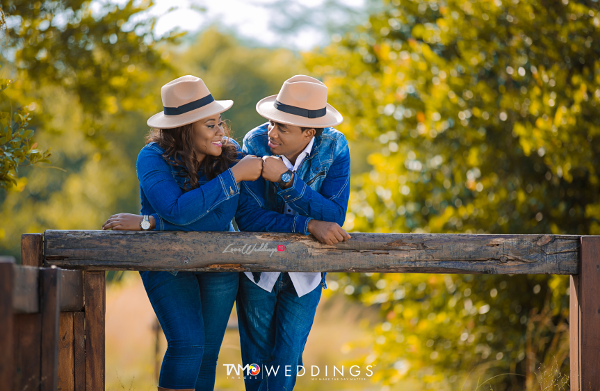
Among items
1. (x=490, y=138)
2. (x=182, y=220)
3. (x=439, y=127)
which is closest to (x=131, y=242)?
(x=182, y=220)

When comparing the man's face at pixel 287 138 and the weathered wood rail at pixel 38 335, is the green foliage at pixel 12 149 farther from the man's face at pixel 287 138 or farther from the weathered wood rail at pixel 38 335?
the man's face at pixel 287 138

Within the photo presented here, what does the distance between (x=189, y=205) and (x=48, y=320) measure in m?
0.73

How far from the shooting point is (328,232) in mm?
2535

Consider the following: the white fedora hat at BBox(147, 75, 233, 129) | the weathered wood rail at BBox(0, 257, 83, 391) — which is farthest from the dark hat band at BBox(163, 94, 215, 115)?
the weathered wood rail at BBox(0, 257, 83, 391)

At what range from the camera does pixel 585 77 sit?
405cm

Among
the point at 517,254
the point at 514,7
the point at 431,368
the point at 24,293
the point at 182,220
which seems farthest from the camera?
the point at 431,368

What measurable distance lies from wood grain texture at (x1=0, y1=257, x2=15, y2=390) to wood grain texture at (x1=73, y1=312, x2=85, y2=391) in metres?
0.81

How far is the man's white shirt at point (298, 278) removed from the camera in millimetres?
2769

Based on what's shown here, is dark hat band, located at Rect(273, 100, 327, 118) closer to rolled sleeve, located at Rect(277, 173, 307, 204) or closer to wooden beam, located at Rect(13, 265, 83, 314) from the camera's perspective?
rolled sleeve, located at Rect(277, 173, 307, 204)

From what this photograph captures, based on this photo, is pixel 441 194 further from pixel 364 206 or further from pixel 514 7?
pixel 514 7

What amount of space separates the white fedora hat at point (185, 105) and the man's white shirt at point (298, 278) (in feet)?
1.47

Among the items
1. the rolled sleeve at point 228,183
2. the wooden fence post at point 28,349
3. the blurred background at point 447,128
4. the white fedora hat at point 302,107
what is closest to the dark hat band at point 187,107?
the white fedora hat at point 302,107

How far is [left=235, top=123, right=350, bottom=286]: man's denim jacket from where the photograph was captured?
262 cm

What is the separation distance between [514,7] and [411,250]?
9.05ft
